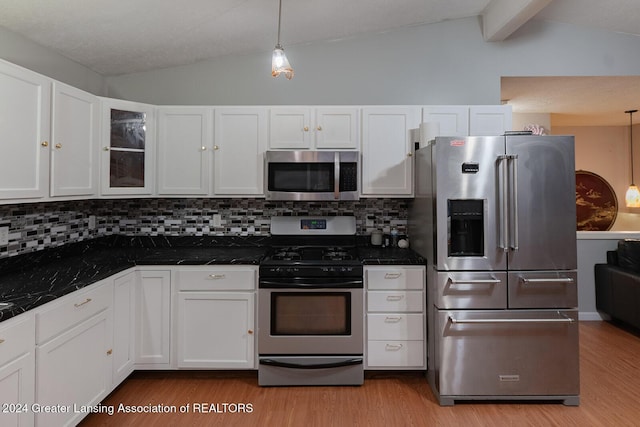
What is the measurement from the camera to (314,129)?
288 cm

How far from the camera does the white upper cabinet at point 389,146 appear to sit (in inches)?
113

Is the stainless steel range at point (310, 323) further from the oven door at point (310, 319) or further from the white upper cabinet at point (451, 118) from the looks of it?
the white upper cabinet at point (451, 118)

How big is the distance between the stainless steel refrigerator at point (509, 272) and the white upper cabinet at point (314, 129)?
2.68ft

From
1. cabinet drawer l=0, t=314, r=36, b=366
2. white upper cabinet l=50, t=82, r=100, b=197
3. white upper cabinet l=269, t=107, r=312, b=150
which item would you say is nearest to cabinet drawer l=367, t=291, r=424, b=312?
white upper cabinet l=269, t=107, r=312, b=150

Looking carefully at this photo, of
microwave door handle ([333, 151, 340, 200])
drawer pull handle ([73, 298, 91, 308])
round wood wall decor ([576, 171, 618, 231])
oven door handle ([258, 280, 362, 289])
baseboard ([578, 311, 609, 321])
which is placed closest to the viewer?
drawer pull handle ([73, 298, 91, 308])

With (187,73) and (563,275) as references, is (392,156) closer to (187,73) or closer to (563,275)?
(563,275)

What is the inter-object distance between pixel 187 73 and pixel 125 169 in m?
1.07

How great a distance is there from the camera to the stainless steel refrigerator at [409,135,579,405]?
228 cm

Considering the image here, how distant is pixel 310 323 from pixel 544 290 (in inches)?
62.2

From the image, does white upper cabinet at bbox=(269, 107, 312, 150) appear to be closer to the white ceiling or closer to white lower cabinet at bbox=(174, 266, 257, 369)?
the white ceiling

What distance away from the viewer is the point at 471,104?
10.4 ft

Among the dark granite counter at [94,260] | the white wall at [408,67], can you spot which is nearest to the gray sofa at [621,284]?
the white wall at [408,67]

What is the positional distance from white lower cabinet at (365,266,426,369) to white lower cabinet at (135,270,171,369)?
4.78ft

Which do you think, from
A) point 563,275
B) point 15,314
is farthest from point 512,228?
point 15,314
